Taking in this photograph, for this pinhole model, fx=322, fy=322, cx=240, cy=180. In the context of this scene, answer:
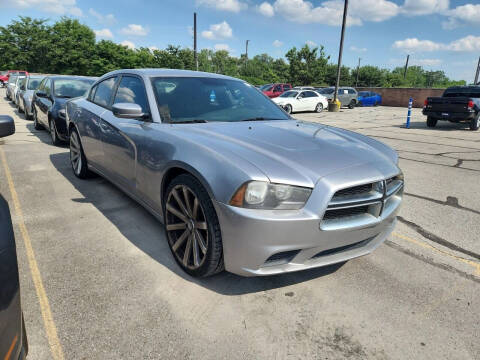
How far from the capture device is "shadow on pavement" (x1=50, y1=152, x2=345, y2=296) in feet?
8.03

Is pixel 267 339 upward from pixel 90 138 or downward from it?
downward

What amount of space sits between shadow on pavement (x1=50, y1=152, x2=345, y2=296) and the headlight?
0.77 metres

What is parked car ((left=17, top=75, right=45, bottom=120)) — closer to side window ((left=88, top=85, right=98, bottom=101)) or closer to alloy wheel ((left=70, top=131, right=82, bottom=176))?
alloy wheel ((left=70, top=131, right=82, bottom=176))

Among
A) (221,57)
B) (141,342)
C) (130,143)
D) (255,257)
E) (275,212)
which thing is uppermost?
(221,57)

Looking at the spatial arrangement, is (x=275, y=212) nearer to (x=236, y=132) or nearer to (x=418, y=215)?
(x=236, y=132)

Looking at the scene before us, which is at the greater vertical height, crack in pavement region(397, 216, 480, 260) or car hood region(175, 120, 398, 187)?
car hood region(175, 120, 398, 187)

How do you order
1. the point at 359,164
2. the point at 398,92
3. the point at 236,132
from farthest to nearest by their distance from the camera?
1. the point at 398,92
2. the point at 236,132
3. the point at 359,164

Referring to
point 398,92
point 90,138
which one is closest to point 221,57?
point 398,92

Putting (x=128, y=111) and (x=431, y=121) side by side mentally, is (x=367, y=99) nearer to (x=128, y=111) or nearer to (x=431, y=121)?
(x=431, y=121)

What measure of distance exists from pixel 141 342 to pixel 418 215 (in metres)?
3.44

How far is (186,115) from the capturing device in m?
3.02

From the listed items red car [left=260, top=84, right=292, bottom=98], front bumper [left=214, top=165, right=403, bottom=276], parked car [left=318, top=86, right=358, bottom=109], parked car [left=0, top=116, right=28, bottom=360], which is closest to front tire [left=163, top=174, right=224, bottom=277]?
front bumper [left=214, top=165, right=403, bottom=276]

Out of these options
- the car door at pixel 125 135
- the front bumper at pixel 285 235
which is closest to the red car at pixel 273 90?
the car door at pixel 125 135

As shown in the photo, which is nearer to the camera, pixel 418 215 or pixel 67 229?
pixel 67 229
